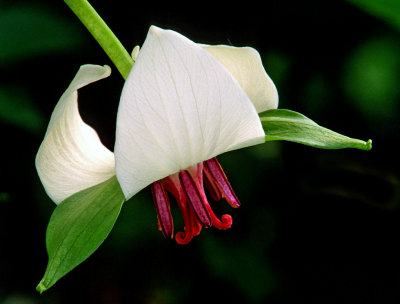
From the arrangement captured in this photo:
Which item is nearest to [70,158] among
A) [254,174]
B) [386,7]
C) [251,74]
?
[251,74]

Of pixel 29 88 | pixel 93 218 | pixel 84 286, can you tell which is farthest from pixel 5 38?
pixel 93 218

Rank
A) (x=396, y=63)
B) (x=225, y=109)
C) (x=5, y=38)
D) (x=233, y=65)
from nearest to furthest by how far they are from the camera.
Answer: (x=225, y=109) < (x=233, y=65) < (x=5, y=38) < (x=396, y=63)

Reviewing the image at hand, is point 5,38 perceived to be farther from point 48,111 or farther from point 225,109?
point 225,109

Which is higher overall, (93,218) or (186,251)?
(93,218)

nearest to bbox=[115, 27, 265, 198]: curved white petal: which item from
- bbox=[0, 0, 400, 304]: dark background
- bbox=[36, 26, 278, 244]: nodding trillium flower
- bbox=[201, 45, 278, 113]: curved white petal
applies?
bbox=[36, 26, 278, 244]: nodding trillium flower

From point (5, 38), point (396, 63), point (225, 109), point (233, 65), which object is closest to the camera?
point (225, 109)

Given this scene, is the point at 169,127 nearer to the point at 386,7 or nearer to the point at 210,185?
the point at 210,185

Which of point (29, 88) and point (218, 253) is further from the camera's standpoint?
point (218, 253)
